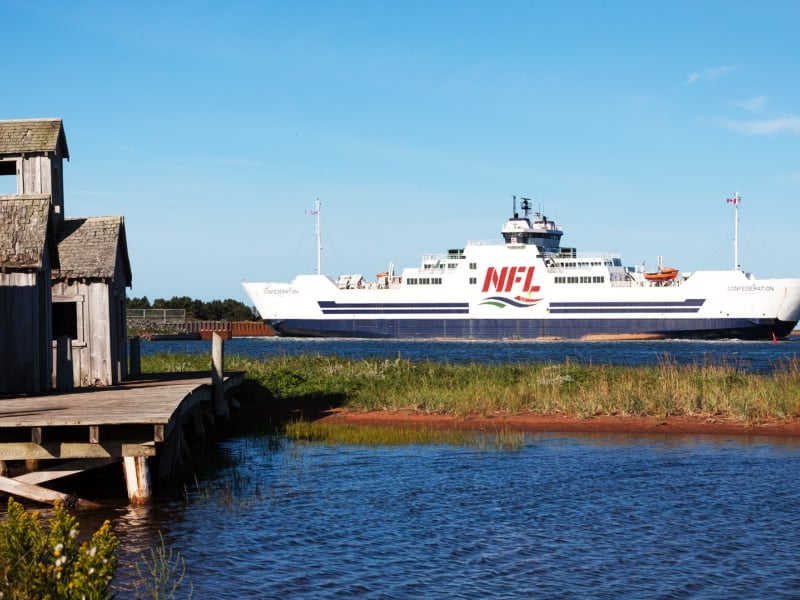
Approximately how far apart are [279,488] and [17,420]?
3650 mm

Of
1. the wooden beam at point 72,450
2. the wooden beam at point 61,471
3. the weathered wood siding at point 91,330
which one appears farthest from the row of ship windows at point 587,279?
the wooden beam at point 72,450

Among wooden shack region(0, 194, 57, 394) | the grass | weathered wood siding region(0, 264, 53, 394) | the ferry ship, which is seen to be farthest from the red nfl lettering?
weathered wood siding region(0, 264, 53, 394)

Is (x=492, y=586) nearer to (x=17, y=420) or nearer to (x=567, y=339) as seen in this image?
(x=17, y=420)

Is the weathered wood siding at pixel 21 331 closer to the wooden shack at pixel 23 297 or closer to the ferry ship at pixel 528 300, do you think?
the wooden shack at pixel 23 297

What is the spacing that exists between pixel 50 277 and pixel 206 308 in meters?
Result: 103

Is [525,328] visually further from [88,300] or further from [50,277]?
[50,277]

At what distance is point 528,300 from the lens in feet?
231

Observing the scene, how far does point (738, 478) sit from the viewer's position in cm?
1392

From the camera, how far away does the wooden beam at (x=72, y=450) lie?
11.3 metres

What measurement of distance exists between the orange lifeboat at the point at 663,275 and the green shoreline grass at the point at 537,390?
45141 millimetres

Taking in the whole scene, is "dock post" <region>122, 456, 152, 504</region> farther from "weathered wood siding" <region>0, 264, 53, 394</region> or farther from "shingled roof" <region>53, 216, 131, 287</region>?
"shingled roof" <region>53, 216, 131, 287</region>

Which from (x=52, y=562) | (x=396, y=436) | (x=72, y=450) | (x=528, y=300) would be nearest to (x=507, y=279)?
(x=528, y=300)

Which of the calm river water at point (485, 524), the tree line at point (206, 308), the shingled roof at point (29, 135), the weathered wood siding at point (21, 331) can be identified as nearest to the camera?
the calm river water at point (485, 524)

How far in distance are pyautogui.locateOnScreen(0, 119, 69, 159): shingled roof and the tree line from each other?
9808 cm
